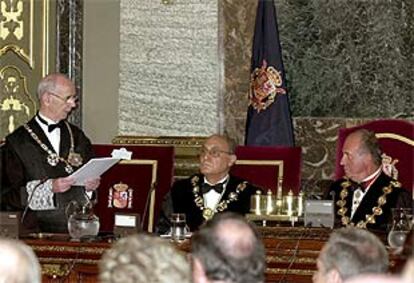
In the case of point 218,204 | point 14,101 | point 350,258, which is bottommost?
point 218,204

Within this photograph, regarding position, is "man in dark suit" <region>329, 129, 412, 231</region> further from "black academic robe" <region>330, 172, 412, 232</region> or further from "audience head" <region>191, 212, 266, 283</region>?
"audience head" <region>191, 212, 266, 283</region>

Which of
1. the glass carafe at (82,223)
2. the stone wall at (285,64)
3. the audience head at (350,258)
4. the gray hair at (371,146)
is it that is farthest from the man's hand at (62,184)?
the audience head at (350,258)

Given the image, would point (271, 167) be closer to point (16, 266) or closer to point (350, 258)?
point (350, 258)

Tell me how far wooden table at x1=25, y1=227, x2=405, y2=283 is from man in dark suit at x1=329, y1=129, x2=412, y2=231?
2.59 ft

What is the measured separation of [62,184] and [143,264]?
394 centimetres

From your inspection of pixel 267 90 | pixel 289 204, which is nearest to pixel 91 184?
pixel 289 204

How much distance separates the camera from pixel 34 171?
796 cm

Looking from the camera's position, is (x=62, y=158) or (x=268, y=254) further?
(x=62, y=158)

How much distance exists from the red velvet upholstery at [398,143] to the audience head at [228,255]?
4073mm

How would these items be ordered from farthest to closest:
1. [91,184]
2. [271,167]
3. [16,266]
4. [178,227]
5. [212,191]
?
[271,167], [212,191], [91,184], [178,227], [16,266]

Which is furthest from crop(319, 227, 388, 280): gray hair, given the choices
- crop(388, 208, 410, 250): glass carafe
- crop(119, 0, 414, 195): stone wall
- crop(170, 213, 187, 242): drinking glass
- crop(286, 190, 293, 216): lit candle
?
crop(119, 0, 414, 195): stone wall

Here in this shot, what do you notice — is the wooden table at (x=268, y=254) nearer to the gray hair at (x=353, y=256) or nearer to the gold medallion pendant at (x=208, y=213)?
the gold medallion pendant at (x=208, y=213)

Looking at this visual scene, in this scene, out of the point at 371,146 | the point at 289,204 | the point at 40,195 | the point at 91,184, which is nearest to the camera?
the point at 289,204

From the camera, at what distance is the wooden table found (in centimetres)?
671
